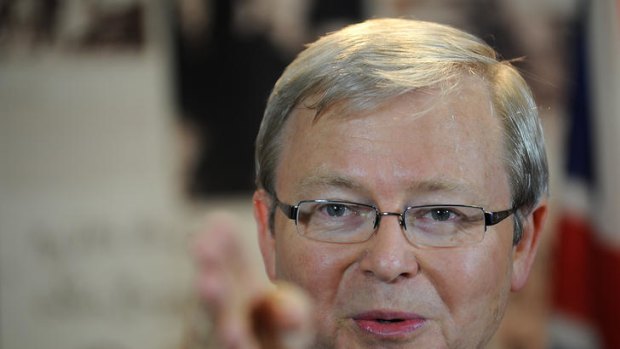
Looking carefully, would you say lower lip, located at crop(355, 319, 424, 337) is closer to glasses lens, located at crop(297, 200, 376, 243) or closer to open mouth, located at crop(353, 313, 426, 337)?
open mouth, located at crop(353, 313, 426, 337)

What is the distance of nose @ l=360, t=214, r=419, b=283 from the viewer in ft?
5.02

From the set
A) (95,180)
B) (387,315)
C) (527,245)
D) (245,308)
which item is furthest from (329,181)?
(95,180)

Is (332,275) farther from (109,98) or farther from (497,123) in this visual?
(109,98)

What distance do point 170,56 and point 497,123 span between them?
286 cm

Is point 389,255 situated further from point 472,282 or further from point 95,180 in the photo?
point 95,180

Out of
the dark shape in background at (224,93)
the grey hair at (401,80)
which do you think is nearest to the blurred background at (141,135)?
the dark shape in background at (224,93)

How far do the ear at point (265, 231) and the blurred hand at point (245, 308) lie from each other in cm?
83

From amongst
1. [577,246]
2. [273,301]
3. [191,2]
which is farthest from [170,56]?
[273,301]

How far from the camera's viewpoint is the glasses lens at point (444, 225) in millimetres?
1597

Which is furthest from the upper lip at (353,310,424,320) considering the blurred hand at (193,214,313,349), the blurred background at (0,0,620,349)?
the blurred background at (0,0,620,349)

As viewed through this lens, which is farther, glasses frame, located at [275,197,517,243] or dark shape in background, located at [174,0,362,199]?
dark shape in background, located at [174,0,362,199]

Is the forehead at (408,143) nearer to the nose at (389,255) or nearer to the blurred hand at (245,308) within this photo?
the nose at (389,255)

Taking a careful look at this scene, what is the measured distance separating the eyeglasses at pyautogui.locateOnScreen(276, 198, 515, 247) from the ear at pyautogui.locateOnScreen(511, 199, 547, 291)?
0.15 m

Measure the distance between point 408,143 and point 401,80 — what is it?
0.12 meters
